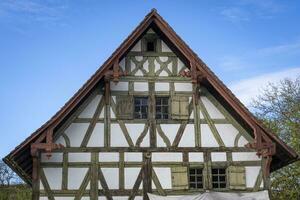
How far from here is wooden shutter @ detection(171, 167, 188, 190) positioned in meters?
16.8

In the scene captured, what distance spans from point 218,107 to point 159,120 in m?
2.42

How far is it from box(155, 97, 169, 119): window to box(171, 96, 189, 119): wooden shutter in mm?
312

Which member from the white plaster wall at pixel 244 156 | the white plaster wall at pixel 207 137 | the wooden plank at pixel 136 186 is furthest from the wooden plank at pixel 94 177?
the white plaster wall at pixel 244 156

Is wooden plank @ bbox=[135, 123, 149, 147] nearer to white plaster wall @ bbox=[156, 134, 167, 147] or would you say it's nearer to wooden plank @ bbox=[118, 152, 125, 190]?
white plaster wall @ bbox=[156, 134, 167, 147]

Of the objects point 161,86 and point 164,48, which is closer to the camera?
point 161,86

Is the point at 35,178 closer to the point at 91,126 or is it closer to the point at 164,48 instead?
the point at 91,126

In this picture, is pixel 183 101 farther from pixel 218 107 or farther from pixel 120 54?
pixel 120 54

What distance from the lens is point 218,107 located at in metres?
18.0

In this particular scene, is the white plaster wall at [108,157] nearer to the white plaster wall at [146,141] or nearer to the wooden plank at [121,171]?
the wooden plank at [121,171]

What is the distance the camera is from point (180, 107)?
17.8 m

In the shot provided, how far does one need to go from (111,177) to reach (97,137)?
5.21 feet

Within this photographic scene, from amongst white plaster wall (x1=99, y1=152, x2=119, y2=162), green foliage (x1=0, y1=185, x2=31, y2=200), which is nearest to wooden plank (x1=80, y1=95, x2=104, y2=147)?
white plaster wall (x1=99, y1=152, x2=119, y2=162)

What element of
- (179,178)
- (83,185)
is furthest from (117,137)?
(179,178)

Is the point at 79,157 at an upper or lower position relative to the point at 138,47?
lower
